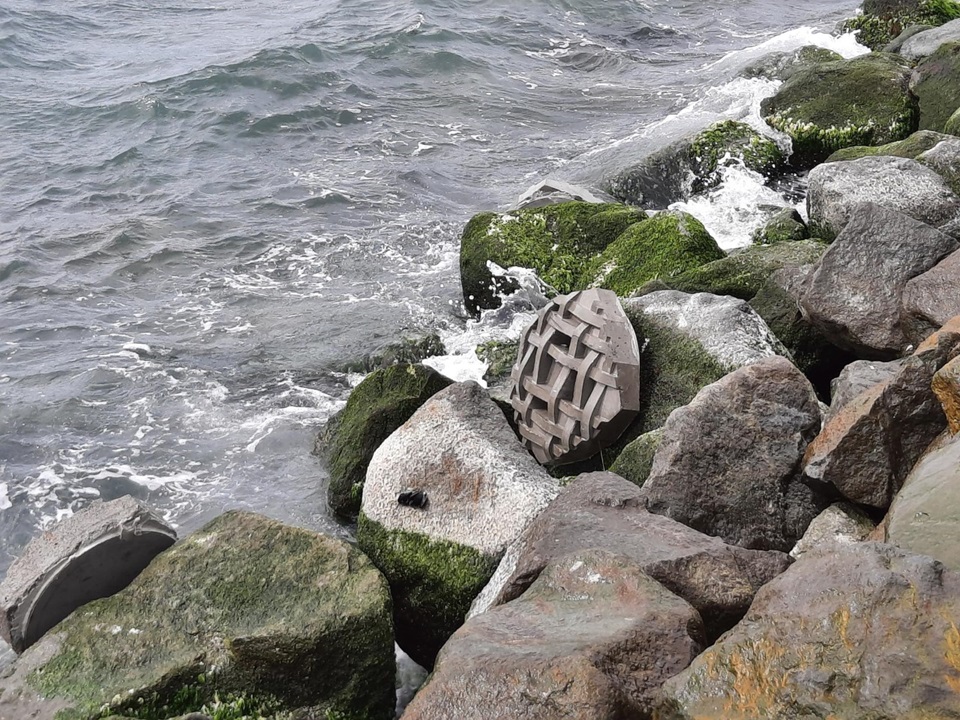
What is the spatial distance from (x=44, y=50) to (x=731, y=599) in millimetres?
20485

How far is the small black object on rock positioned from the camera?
501cm

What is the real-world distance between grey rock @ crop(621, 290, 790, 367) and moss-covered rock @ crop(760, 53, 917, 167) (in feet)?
14.8

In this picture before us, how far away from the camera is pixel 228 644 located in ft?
13.6

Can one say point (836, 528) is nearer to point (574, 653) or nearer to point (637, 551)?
point (637, 551)

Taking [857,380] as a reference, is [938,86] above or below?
above

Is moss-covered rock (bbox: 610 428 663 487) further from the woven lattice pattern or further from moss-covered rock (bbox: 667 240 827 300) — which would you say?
moss-covered rock (bbox: 667 240 827 300)

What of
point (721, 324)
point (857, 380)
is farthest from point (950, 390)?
point (721, 324)

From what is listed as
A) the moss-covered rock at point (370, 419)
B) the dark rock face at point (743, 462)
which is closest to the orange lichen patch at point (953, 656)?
the dark rock face at point (743, 462)

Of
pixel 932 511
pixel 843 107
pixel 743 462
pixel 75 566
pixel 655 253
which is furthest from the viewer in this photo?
pixel 843 107

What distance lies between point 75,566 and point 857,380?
3.76m

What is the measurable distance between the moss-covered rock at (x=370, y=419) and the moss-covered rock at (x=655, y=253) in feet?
6.23

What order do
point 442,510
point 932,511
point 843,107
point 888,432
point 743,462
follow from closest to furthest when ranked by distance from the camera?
1. point 932,511
2. point 888,432
3. point 743,462
4. point 442,510
5. point 843,107

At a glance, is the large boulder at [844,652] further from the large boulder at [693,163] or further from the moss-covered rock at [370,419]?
the large boulder at [693,163]

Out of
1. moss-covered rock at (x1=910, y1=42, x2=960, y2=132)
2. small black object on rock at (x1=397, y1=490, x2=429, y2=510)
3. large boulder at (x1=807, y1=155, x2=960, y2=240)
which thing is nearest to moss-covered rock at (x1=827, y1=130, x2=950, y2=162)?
large boulder at (x1=807, y1=155, x2=960, y2=240)
